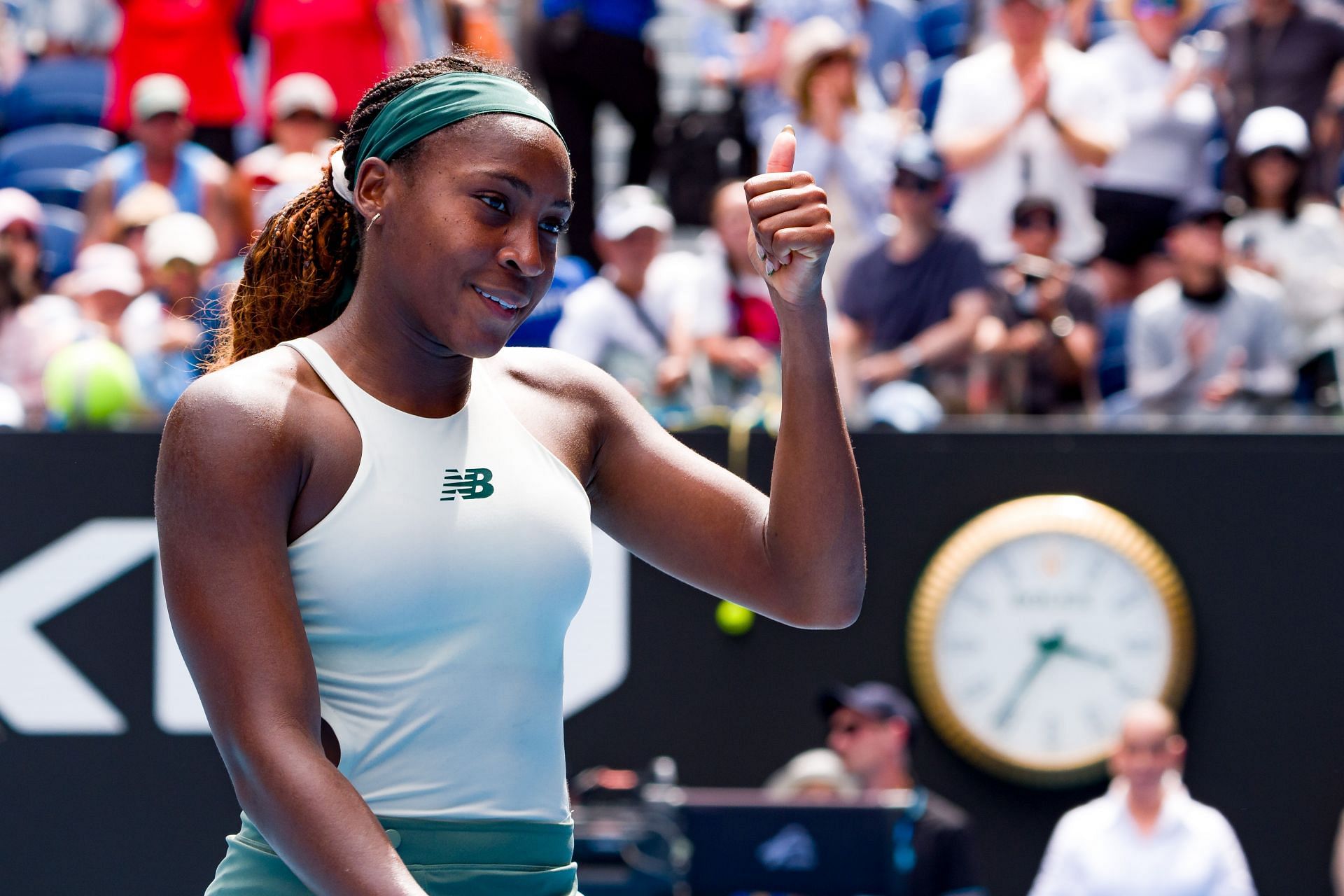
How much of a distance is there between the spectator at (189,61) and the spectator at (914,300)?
10.5ft

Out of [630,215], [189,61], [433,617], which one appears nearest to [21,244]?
[189,61]

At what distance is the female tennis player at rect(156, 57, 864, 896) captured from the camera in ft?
5.81

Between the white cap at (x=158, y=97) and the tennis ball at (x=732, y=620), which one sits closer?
the tennis ball at (x=732, y=620)

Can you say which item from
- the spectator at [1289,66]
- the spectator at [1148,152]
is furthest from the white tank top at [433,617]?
the spectator at [1289,66]

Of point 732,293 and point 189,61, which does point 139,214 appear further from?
point 732,293

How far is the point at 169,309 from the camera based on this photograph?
6.56m

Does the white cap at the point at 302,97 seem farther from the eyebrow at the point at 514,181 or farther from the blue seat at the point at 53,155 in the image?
the eyebrow at the point at 514,181

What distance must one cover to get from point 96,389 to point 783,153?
4.61 meters

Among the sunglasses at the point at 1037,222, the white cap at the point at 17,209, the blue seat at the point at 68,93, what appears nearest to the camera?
the sunglasses at the point at 1037,222

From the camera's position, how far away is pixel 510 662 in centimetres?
190

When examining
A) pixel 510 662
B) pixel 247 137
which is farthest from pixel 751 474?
pixel 510 662

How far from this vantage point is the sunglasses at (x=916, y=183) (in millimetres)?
6832

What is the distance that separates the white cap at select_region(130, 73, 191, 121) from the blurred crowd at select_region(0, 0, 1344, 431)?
0.06ft

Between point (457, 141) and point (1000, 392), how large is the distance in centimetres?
457
